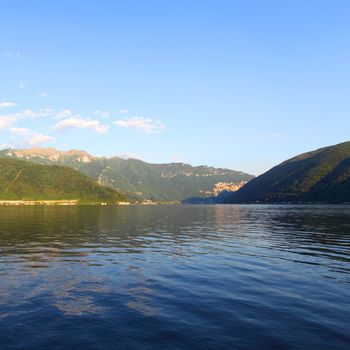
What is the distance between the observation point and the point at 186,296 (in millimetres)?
28375

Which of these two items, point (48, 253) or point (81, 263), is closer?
point (81, 263)

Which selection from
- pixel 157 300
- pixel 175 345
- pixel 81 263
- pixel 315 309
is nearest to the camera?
pixel 175 345

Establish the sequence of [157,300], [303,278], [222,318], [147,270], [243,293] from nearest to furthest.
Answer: [222,318]
[157,300]
[243,293]
[303,278]
[147,270]

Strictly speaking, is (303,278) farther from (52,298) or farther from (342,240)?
(342,240)

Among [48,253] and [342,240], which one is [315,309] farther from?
[342,240]

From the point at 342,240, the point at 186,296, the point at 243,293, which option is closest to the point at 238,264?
the point at 243,293

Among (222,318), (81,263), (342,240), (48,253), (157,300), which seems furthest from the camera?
(342,240)

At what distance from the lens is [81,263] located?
42375mm

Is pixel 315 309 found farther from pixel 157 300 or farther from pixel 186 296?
pixel 157 300

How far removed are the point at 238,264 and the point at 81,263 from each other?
19.3 m

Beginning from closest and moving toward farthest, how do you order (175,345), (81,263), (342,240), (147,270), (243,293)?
(175,345), (243,293), (147,270), (81,263), (342,240)

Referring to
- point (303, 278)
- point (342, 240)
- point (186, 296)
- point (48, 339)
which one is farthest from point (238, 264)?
point (342, 240)

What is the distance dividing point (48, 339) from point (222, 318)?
10.9m

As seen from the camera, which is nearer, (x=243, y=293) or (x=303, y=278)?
(x=243, y=293)
